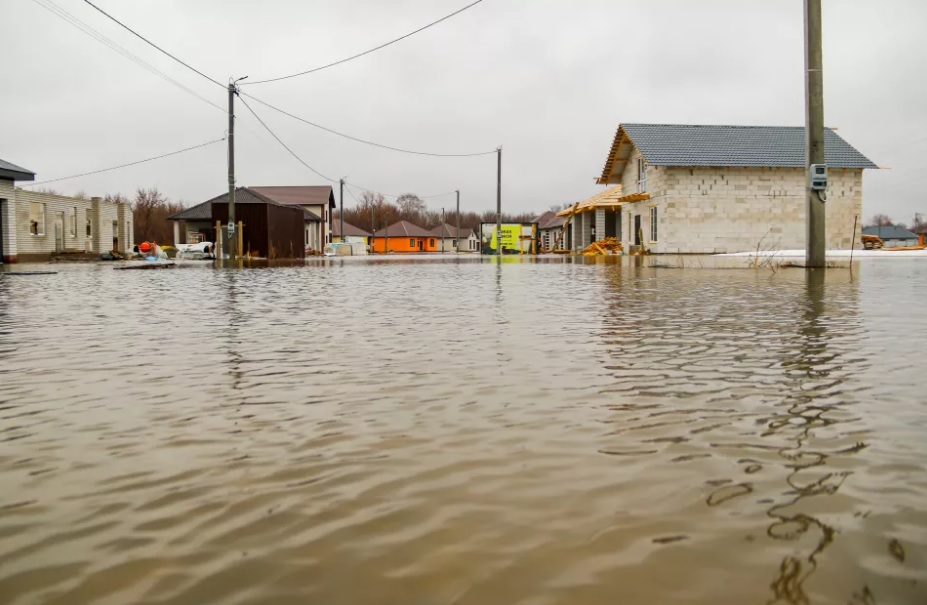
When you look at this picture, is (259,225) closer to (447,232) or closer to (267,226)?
(267,226)

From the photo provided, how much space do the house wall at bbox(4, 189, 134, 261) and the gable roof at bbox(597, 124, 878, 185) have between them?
25.9m

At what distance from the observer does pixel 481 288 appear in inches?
525

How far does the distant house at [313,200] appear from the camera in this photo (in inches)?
2518

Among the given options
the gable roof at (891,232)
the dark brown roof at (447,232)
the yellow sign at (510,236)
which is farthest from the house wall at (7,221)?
the gable roof at (891,232)

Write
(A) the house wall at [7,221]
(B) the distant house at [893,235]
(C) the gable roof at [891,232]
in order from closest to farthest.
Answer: (A) the house wall at [7,221], (B) the distant house at [893,235], (C) the gable roof at [891,232]

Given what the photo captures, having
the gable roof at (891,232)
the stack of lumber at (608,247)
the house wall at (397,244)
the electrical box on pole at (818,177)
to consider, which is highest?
the gable roof at (891,232)

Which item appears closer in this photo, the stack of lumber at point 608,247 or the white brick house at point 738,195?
the white brick house at point 738,195

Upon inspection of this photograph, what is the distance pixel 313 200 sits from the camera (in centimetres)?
6675

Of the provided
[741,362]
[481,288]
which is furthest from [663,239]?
[741,362]

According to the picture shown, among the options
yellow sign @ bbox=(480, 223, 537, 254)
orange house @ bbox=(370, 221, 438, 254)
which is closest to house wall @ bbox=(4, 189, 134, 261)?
yellow sign @ bbox=(480, 223, 537, 254)

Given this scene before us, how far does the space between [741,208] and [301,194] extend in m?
43.7

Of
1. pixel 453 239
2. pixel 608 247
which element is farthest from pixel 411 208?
pixel 608 247

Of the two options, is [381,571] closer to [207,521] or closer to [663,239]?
[207,521]

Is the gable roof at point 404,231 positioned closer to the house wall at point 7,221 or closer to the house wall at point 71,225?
the house wall at point 71,225
